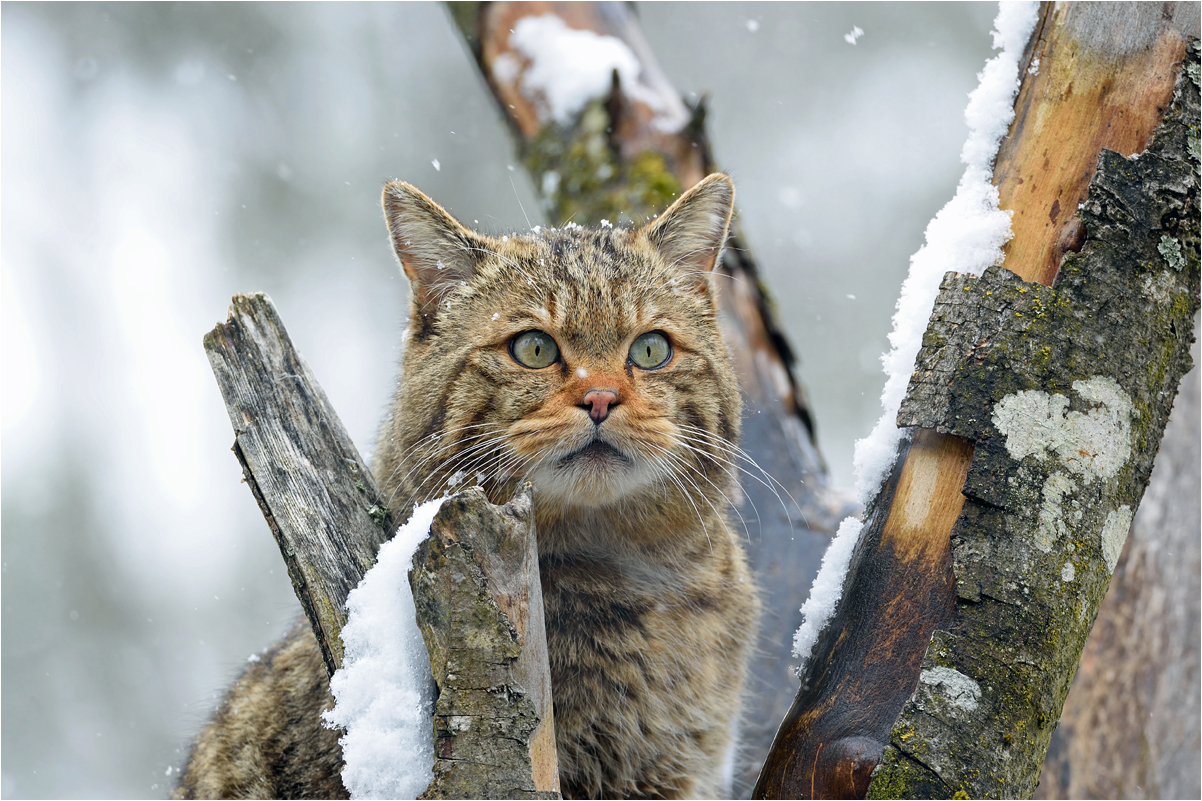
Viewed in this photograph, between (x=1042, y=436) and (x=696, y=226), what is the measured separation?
1.59m

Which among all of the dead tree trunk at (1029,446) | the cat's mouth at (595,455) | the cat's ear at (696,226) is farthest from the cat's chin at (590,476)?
the cat's ear at (696,226)

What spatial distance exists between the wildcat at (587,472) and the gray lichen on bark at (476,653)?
743mm

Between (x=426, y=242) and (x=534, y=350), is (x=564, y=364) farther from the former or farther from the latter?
(x=426, y=242)

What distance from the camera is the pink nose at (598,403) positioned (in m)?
A: 2.34

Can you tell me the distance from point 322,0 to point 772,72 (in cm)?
562

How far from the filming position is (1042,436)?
1801mm

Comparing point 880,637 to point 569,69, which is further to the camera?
point 569,69

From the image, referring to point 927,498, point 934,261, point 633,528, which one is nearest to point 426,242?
point 633,528

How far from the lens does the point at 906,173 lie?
32.6 feet

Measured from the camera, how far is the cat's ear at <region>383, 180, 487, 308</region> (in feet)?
8.91

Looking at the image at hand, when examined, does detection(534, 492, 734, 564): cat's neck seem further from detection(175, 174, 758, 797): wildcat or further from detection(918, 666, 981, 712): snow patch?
detection(918, 666, 981, 712): snow patch

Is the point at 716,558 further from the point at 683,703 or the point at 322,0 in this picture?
the point at 322,0

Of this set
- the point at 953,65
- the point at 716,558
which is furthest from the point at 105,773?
the point at 953,65

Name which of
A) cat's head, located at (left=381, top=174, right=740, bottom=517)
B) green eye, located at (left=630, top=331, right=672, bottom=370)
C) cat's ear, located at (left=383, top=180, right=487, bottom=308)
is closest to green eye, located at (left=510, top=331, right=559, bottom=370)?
cat's head, located at (left=381, top=174, right=740, bottom=517)
